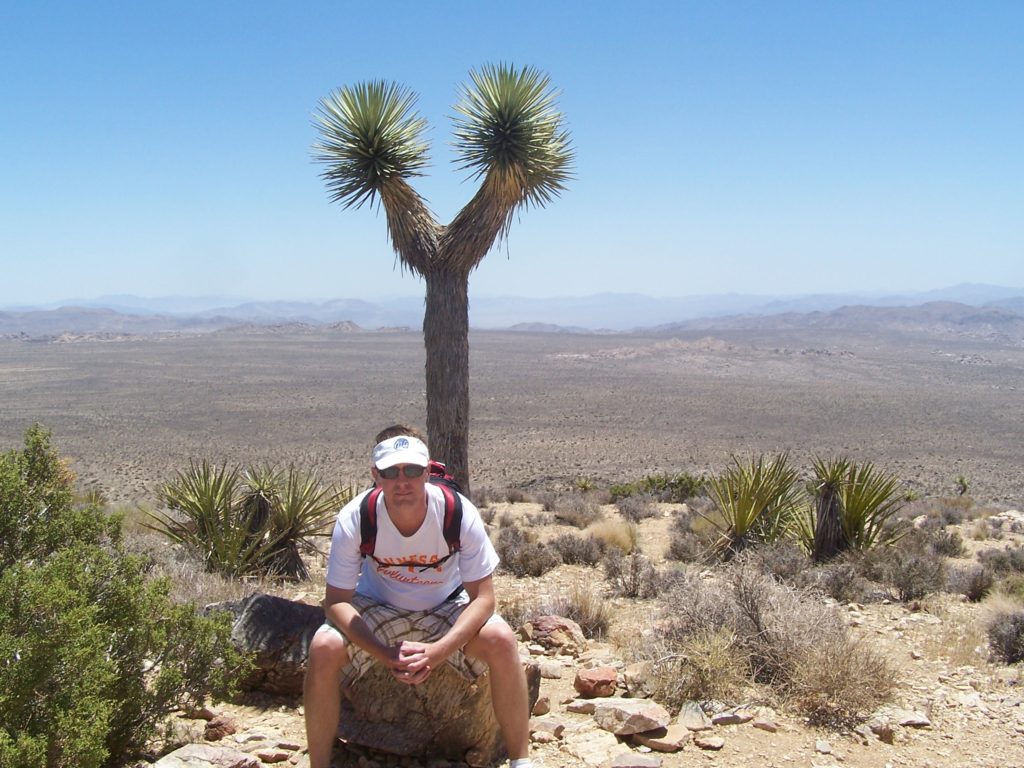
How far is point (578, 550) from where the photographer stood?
9.44 m

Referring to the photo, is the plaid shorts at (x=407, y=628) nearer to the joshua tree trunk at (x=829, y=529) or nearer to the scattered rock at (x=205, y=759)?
the scattered rock at (x=205, y=759)

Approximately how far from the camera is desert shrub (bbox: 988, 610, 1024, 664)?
5.55 m

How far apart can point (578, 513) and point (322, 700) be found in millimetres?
10344

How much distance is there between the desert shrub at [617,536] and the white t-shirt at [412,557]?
20.4 ft

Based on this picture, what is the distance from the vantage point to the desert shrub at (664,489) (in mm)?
15977

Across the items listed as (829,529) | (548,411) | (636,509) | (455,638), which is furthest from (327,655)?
(548,411)

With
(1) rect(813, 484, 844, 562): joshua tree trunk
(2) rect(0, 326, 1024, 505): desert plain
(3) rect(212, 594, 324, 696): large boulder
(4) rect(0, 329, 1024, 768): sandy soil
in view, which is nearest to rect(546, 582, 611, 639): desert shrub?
(4) rect(0, 329, 1024, 768): sandy soil

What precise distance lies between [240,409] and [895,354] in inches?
2727

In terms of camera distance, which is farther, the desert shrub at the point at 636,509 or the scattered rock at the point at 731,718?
the desert shrub at the point at 636,509

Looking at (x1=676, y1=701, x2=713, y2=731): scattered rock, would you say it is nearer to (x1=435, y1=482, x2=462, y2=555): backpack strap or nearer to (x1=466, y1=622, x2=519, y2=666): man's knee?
(x1=466, y1=622, x2=519, y2=666): man's knee

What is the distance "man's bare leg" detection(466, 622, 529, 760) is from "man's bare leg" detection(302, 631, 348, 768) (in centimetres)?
63

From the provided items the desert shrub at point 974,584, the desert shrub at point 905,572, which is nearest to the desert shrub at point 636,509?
the desert shrub at point 905,572

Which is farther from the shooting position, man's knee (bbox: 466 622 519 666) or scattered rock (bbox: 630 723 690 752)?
scattered rock (bbox: 630 723 690 752)

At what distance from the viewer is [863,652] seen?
A: 4.79 m
